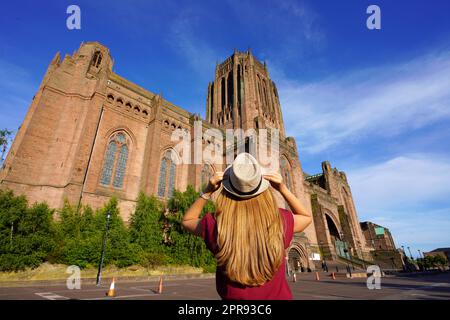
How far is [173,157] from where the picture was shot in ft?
91.7

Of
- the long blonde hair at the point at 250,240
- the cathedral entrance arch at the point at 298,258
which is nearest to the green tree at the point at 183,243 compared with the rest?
the cathedral entrance arch at the point at 298,258

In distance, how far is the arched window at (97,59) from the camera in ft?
92.5

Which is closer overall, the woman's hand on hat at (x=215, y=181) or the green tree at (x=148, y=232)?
the woman's hand on hat at (x=215, y=181)

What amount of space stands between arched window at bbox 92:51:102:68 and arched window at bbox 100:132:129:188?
10671 mm

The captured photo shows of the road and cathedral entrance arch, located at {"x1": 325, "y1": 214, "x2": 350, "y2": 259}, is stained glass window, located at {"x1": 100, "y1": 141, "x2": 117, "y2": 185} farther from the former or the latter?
cathedral entrance arch, located at {"x1": 325, "y1": 214, "x2": 350, "y2": 259}

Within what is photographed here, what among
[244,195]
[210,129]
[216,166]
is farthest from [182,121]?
[244,195]

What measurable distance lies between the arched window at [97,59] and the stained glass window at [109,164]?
38.6 ft

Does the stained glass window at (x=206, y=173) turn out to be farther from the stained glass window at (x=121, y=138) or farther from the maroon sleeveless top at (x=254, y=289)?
the maroon sleeveless top at (x=254, y=289)

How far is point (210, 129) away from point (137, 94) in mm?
11202

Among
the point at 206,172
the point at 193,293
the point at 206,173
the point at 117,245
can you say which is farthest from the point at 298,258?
the point at 193,293

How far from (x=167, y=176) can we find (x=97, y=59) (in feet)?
56.7

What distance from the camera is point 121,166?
23.5 m

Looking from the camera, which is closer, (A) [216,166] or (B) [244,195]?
(B) [244,195]

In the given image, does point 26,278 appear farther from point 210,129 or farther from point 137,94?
point 210,129
